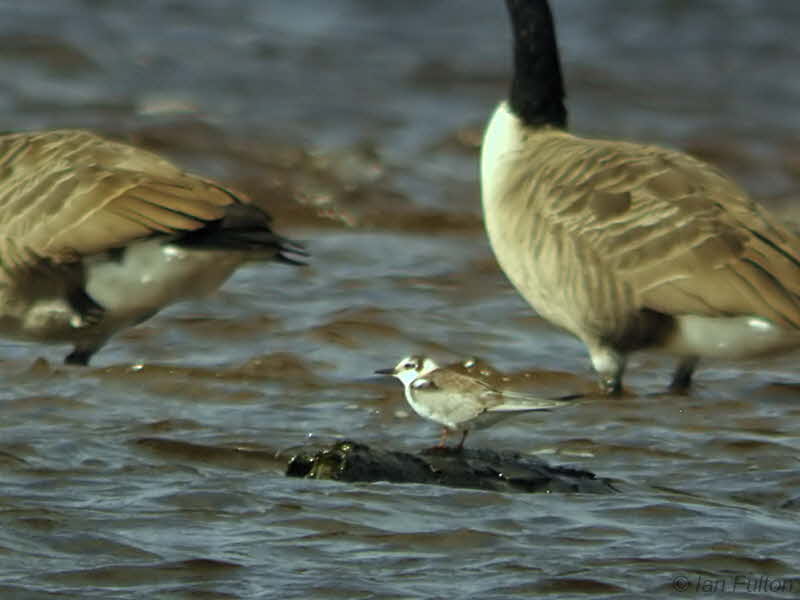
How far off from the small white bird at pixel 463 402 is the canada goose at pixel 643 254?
142 cm

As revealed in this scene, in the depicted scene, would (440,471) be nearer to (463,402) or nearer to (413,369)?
(463,402)

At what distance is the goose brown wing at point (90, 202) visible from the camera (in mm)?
7984

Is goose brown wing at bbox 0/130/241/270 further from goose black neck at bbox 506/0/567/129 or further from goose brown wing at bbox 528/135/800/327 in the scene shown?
goose black neck at bbox 506/0/567/129

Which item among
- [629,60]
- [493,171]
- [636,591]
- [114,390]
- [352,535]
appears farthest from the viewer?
[629,60]

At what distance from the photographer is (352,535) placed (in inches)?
218

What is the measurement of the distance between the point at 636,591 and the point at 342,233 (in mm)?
7507

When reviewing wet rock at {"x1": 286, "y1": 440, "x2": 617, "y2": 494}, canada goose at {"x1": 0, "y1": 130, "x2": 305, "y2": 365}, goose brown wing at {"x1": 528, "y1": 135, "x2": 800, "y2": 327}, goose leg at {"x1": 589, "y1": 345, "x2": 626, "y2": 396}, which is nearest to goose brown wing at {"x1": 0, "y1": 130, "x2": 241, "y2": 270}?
canada goose at {"x1": 0, "y1": 130, "x2": 305, "y2": 365}

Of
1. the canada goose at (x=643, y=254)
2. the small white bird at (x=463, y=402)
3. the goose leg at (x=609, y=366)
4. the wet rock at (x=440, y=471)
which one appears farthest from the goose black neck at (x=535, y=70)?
the wet rock at (x=440, y=471)

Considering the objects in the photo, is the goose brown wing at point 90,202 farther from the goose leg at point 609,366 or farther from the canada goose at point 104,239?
the goose leg at point 609,366

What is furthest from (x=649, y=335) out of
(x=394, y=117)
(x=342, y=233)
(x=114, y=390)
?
(x=394, y=117)

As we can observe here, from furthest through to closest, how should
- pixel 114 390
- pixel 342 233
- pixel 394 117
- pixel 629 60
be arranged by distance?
1. pixel 629 60
2. pixel 394 117
3. pixel 342 233
4. pixel 114 390

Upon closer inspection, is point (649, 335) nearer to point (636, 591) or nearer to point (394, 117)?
point (636, 591)

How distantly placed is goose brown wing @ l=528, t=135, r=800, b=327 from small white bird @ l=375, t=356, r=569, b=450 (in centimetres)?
139

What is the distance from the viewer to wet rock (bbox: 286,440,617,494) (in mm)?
6074
